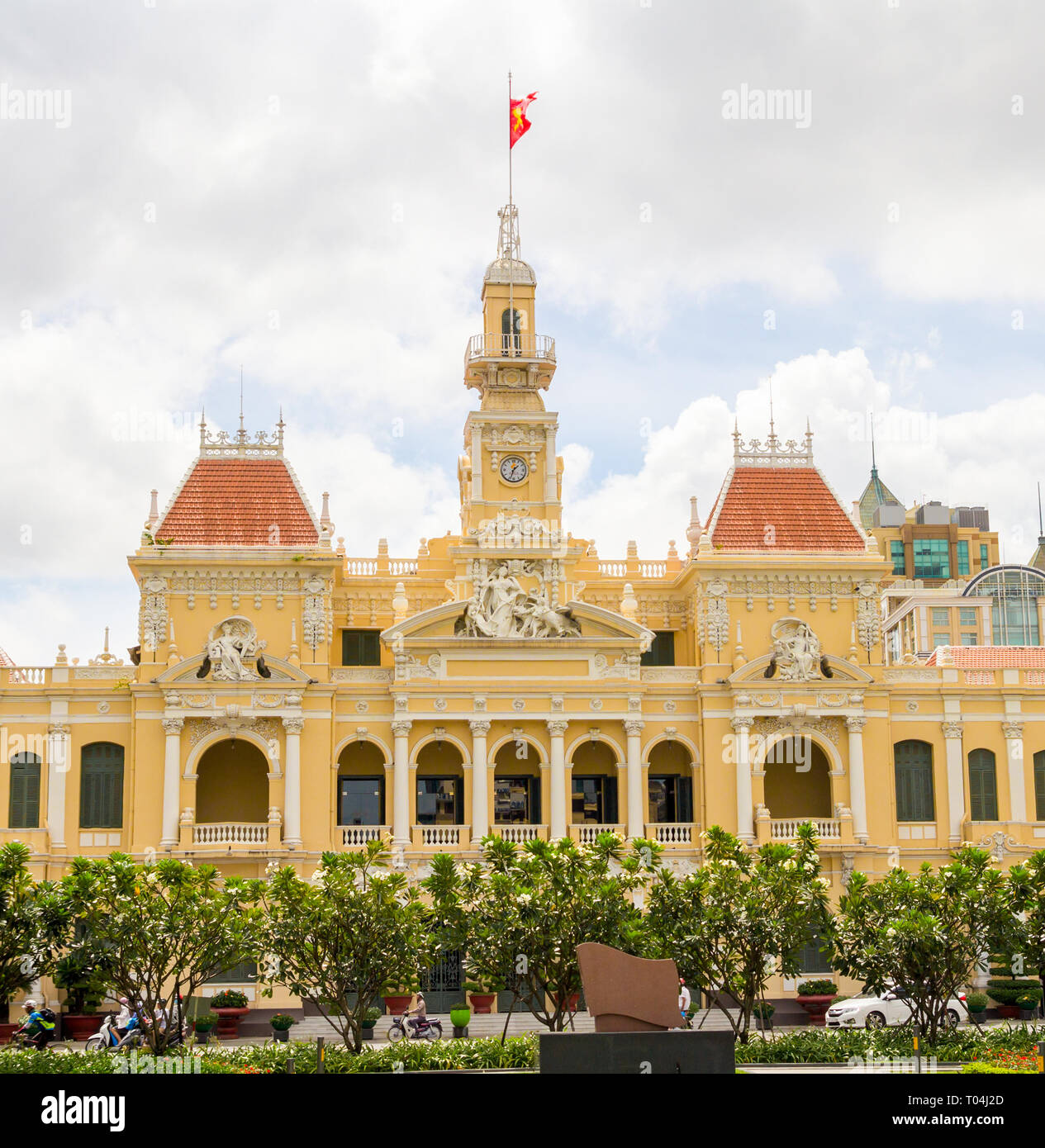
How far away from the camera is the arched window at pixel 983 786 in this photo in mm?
59781

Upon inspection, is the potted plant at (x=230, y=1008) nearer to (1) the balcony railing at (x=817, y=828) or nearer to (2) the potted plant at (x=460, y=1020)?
(2) the potted plant at (x=460, y=1020)

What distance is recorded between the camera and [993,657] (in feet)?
220

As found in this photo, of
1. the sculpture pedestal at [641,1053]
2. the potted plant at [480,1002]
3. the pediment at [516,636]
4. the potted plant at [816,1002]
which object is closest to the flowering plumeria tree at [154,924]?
the sculpture pedestal at [641,1053]

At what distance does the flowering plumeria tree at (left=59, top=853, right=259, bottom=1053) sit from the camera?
118 feet

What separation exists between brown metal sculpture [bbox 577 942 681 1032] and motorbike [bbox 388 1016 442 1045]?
49.2ft

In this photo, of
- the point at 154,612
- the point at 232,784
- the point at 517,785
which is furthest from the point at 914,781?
the point at 154,612

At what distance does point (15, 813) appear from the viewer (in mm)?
55750

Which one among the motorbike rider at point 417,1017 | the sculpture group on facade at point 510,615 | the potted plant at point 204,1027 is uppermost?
the sculpture group on facade at point 510,615

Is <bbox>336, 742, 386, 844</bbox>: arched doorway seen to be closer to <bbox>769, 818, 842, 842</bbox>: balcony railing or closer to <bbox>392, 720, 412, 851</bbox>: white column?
<bbox>392, 720, 412, 851</bbox>: white column

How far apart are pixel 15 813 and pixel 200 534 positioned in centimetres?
1197

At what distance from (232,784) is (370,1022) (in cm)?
1582

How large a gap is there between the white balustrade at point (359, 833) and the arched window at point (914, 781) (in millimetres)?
19436
